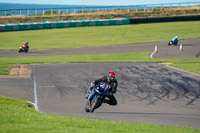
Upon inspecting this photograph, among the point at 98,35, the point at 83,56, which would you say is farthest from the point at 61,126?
the point at 98,35

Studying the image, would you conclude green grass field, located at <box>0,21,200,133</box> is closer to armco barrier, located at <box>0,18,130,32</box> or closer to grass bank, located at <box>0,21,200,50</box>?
grass bank, located at <box>0,21,200,50</box>

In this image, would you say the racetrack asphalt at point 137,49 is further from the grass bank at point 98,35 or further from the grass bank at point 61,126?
the grass bank at point 61,126

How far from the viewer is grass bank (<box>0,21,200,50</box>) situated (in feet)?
171

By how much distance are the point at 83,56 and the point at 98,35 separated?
21208 mm

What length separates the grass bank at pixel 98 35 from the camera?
52188mm

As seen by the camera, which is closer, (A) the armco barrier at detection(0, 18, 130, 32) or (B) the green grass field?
(B) the green grass field

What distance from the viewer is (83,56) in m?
38.9

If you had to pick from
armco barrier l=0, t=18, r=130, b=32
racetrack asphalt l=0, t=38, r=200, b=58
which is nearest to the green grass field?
armco barrier l=0, t=18, r=130, b=32

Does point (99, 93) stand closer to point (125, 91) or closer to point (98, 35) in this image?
point (125, 91)

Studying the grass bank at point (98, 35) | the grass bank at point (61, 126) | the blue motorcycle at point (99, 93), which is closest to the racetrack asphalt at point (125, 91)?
the blue motorcycle at point (99, 93)

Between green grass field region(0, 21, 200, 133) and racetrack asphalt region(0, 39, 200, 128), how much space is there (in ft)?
7.08

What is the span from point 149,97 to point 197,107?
2.89 m

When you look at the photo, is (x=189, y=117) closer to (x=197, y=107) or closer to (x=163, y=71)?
(x=197, y=107)

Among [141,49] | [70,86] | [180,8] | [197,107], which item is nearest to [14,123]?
[197,107]
